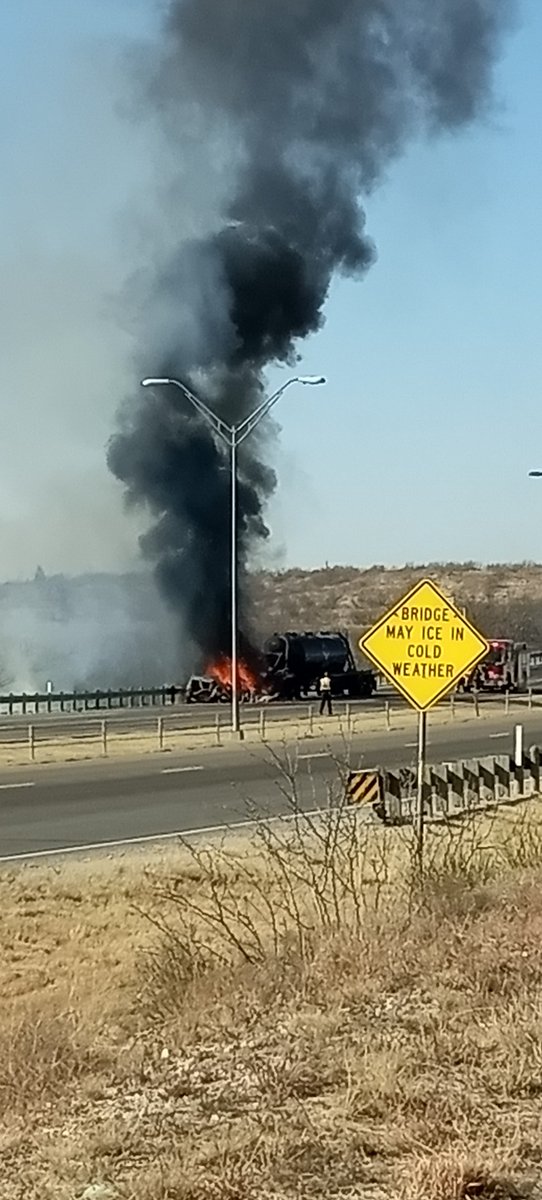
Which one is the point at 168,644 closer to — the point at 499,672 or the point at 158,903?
the point at 499,672

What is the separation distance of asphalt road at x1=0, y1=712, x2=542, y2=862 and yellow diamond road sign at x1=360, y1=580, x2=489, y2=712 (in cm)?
269

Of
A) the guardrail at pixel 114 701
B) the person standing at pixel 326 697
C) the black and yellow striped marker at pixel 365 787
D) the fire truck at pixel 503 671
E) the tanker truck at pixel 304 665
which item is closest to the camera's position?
the black and yellow striped marker at pixel 365 787

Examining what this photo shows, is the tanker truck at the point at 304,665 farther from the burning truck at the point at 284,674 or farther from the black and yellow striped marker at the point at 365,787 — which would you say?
the black and yellow striped marker at the point at 365,787

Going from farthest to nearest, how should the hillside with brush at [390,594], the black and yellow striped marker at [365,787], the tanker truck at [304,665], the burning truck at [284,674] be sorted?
1. the hillside with brush at [390,594]
2. the tanker truck at [304,665]
3. the burning truck at [284,674]
4. the black and yellow striped marker at [365,787]

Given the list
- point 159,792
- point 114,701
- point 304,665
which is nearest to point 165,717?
point 114,701

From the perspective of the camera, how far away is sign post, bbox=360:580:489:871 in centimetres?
1395

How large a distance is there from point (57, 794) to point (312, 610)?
129949mm

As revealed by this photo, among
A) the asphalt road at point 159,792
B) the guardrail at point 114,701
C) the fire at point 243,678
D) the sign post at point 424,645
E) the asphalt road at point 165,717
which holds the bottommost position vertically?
the asphalt road at point 159,792

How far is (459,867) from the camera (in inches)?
454

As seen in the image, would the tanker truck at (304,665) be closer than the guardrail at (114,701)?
No

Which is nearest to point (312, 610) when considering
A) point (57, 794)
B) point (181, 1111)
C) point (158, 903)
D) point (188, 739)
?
point (188, 739)

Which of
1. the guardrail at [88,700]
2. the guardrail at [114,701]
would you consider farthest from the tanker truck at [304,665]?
the guardrail at [88,700]

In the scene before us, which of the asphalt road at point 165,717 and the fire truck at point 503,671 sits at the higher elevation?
the fire truck at point 503,671

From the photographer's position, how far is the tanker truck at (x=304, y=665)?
60875 mm
